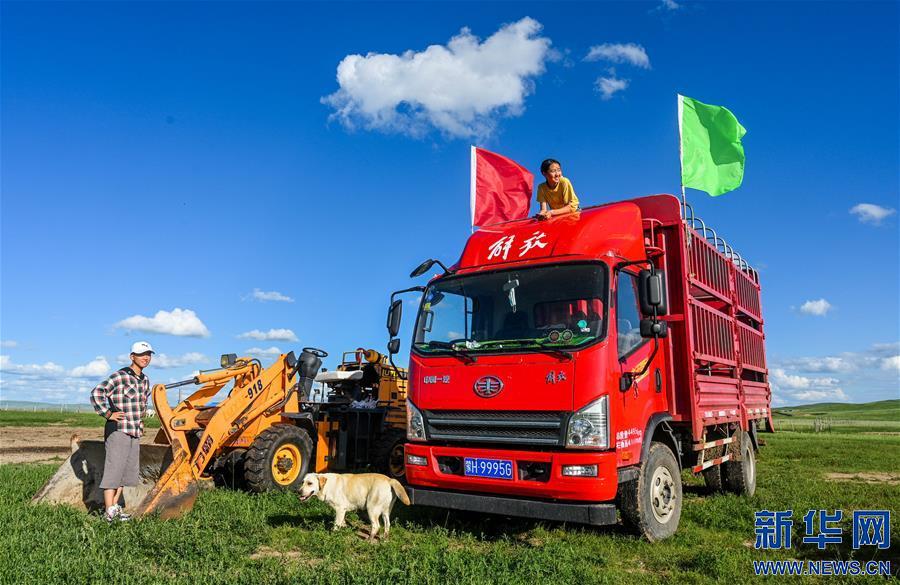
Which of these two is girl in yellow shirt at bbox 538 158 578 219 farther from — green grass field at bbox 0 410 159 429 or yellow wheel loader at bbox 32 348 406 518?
green grass field at bbox 0 410 159 429

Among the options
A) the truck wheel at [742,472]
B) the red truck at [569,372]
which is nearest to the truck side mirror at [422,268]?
the red truck at [569,372]

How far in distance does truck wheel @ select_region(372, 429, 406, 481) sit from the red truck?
3918 millimetres

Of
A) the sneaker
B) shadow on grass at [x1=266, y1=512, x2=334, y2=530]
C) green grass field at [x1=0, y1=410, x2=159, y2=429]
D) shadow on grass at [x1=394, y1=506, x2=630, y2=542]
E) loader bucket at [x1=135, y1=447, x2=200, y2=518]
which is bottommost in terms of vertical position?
green grass field at [x1=0, y1=410, x2=159, y2=429]

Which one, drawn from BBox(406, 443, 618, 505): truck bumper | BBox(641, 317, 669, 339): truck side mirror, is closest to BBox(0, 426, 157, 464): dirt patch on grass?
BBox(406, 443, 618, 505): truck bumper

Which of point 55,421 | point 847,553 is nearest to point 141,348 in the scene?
point 847,553

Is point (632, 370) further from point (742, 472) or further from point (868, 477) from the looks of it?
point (868, 477)

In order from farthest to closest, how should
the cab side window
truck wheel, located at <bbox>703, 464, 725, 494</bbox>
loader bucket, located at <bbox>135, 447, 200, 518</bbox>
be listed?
truck wheel, located at <bbox>703, 464, 725, 494</bbox> → loader bucket, located at <bbox>135, 447, 200, 518</bbox> → the cab side window

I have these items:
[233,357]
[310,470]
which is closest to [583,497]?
[310,470]

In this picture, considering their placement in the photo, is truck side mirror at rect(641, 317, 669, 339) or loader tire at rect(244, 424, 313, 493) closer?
truck side mirror at rect(641, 317, 669, 339)

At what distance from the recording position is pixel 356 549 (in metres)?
6.16

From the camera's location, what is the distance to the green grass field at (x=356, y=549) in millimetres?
5082

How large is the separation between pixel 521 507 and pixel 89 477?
5.93m

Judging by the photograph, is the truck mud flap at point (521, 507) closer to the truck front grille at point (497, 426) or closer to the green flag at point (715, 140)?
the truck front grille at point (497, 426)

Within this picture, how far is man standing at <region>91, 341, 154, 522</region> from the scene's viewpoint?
23.7 feet
